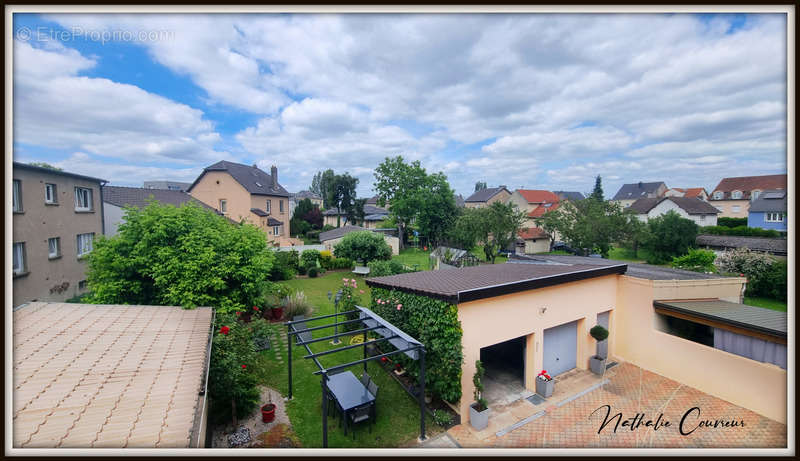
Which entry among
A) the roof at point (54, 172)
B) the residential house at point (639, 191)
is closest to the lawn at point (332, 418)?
the roof at point (54, 172)

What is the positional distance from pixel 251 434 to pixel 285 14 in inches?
293

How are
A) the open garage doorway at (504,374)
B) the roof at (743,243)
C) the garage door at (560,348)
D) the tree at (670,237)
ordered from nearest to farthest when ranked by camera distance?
the open garage doorway at (504,374), the garage door at (560,348), the roof at (743,243), the tree at (670,237)

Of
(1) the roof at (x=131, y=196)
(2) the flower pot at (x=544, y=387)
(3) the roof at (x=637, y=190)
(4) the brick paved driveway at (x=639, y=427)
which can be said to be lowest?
(4) the brick paved driveway at (x=639, y=427)

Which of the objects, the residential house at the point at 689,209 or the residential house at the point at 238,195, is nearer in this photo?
the residential house at the point at 238,195

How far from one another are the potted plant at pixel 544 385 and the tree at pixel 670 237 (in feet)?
94.0

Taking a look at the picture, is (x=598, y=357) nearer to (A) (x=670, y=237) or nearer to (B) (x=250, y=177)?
(A) (x=670, y=237)

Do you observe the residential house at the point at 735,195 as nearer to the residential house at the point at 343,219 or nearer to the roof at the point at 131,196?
the residential house at the point at 343,219

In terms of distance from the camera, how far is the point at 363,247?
25.4 m

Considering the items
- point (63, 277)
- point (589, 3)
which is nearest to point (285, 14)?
point (589, 3)

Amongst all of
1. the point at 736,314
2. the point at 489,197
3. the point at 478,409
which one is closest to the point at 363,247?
the point at 478,409

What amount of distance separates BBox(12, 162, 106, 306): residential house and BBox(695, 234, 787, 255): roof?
40331 mm

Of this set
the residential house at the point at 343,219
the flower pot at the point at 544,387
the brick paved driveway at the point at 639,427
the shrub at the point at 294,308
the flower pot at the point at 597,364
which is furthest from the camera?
the residential house at the point at 343,219

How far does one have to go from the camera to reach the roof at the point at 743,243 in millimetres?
23484

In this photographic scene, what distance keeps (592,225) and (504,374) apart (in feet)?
78.2
